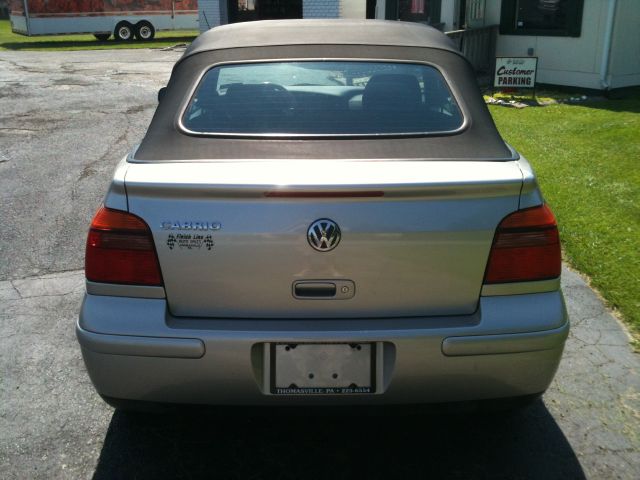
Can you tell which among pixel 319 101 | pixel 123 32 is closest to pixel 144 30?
pixel 123 32

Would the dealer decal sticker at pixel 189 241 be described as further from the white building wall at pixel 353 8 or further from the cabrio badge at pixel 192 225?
the white building wall at pixel 353 8

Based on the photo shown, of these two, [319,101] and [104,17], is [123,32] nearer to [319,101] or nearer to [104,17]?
[104,17]

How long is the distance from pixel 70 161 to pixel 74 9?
21.8m

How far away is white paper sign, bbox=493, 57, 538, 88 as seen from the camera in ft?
40.1

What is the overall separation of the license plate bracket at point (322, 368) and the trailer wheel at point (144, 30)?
96.2 feet

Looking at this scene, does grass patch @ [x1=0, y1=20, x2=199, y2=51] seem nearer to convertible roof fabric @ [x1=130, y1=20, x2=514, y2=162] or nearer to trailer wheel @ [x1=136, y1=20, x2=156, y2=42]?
trailer wheel @ [x1=136, y1=20, x2=156, y2=42]

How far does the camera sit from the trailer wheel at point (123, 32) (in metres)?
29.2

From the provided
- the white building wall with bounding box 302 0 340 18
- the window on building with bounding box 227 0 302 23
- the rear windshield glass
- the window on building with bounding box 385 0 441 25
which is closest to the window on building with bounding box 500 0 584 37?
the window on building with bounding box 385 0 441 25

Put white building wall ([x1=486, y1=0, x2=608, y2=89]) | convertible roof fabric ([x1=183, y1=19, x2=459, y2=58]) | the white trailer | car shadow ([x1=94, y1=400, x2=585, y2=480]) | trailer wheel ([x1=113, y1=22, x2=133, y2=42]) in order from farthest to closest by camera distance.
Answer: trailer wheel ([x1=113, y1=22, x2=133, y2=42]), the white trailer, white building wall ([x1=486, y1=0, x2=608, y2=89]), convertible roof fabric ([x1=183, y1=19, x2=459, y2=58]), car shadow ([x1=94, y1=400, x2=585, y2=480])

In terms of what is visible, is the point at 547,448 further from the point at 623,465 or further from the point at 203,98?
the point at 203,98

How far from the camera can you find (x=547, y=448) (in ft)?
10.2

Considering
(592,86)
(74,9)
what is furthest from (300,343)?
(74,9)

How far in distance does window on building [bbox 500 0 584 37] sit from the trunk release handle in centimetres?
1219

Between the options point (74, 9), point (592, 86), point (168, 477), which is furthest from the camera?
point (74, 9)
